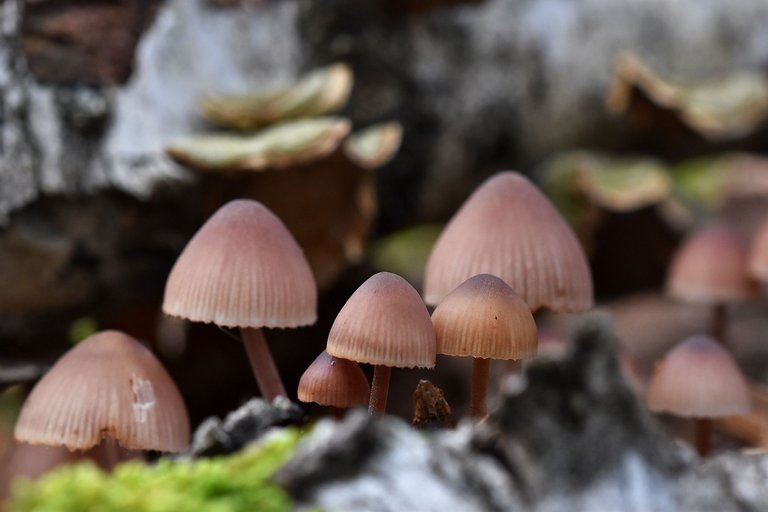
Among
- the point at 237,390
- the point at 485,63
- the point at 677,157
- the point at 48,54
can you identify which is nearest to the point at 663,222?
the point at 677,157

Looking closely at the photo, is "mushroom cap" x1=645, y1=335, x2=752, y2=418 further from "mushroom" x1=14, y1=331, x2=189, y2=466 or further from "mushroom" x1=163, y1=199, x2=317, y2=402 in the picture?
"mushroom" x1=14, y1=331, x2=189, y2=466

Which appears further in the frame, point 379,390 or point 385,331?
point 379,390

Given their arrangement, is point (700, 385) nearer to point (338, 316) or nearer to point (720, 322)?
point (338, 316)

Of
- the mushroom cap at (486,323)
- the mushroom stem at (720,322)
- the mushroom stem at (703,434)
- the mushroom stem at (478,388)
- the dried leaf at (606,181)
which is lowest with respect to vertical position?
the mushroom stem at (703,434)

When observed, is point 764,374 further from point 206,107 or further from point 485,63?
point 206,107

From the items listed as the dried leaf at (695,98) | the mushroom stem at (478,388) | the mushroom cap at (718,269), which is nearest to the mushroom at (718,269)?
the mushroom cap at (718,269)

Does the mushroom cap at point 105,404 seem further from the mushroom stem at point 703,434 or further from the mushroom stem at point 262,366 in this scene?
the mushroom stem at point 703,434


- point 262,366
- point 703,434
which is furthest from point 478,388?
point 703,434

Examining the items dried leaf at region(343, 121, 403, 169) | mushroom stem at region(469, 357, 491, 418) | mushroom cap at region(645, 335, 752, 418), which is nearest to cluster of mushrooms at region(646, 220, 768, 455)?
mushroom cap at region(645, 335, 752, 418)
